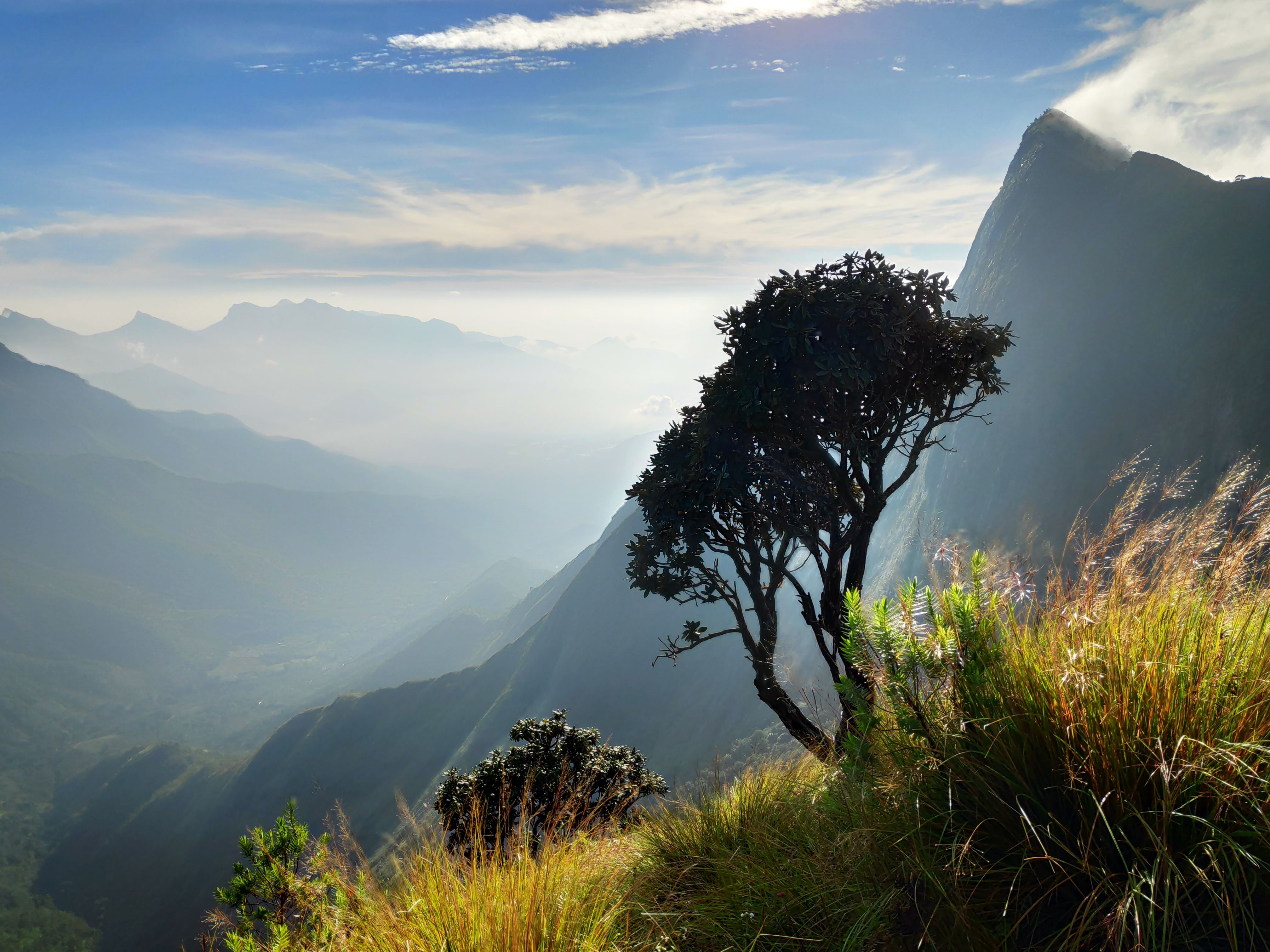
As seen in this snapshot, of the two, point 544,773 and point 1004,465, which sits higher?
point 1004,465

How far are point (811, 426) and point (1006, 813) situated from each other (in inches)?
258

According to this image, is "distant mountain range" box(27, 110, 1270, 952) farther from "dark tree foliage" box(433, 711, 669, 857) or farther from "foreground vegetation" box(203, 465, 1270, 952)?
"dark tree foliage" box(433, 711, 669, 857)

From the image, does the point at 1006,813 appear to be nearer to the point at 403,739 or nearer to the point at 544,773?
the point at 544,773

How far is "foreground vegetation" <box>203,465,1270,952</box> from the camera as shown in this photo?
332cm

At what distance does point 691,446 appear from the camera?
10.8 meters

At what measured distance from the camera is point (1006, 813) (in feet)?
12.4

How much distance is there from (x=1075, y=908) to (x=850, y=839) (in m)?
1.21

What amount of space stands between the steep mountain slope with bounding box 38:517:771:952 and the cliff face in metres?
51.3

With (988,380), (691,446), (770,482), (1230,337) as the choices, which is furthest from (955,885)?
(1230,337)

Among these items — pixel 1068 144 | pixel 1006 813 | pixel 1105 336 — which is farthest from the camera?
pixel 1068 144

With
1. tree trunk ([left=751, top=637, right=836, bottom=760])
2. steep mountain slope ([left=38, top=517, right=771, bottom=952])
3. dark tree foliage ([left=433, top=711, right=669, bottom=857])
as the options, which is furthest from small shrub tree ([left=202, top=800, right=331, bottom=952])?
steep mountain slope ([left=38, top=517, right=771, bottom=952])

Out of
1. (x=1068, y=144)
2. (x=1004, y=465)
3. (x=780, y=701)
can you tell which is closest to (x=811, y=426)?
(x=780, y=701)

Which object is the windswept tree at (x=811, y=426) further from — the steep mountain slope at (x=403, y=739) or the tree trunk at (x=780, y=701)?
the steep mountain slope at (x=403, y=739)

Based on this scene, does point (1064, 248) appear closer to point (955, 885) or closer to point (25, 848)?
point (955, 885)
